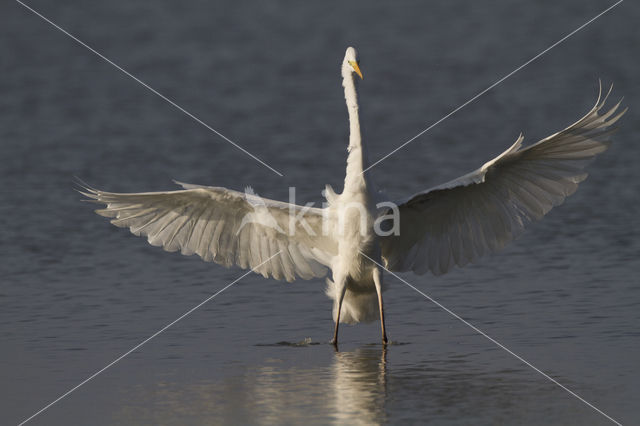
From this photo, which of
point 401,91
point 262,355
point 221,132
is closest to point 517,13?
point 401,91

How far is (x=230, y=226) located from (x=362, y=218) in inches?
64.3

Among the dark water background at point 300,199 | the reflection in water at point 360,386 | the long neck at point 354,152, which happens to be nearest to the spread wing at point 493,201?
the long neck at point 354,152

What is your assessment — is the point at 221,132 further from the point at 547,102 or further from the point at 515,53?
the point at 515,53

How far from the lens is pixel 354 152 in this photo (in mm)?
10789

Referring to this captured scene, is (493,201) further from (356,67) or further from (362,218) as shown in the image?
(356,67)

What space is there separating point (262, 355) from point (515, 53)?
60.3ft

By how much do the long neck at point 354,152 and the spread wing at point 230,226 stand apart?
0.57 meters

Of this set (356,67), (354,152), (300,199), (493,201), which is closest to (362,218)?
(354,152)

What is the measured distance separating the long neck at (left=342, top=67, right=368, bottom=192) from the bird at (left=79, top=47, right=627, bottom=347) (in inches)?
0.4

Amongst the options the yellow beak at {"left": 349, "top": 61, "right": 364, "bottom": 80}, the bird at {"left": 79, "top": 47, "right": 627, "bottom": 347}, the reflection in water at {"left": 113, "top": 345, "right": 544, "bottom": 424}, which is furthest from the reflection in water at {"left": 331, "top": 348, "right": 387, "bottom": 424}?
the yellow beak at {"left": 349, "top": 61, "right": 364, "bottom": 80}

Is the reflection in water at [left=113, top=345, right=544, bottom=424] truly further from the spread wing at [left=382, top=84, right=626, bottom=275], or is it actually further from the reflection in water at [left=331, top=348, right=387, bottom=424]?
the spread wing at [left=382, top=84, right=626, bottom=275]

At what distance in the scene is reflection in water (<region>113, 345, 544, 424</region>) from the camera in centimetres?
810

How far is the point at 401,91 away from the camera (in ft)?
81.1

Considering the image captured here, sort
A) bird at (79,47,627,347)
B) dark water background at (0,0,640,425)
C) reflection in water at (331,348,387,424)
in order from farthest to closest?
bird at (79,47,627,347) → dark water background at (0,0,640,425) → reflection in water at (331,348,387,424)
